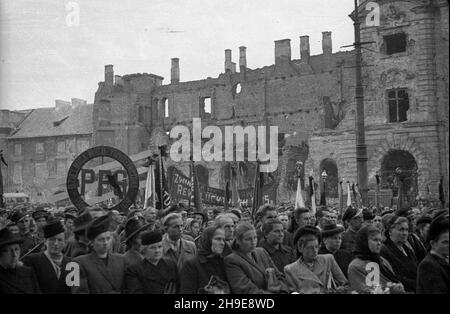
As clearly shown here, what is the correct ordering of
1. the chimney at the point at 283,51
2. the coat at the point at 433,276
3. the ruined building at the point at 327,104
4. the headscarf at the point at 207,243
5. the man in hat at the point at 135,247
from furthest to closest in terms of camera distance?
the chimney at the point at 283,51
the ruined building at the point at 327,104
the man in hat at the point at 135,247
the headscarf at the point at 207,243
the coat at the point at 433,276

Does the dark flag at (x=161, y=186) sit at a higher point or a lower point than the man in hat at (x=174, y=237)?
higher

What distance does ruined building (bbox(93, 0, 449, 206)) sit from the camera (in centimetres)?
3064

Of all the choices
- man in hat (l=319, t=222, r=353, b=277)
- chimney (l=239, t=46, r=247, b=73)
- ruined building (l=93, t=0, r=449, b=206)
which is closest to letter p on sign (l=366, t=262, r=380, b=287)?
man in hat (l=319, t=222, r=353, b=277)

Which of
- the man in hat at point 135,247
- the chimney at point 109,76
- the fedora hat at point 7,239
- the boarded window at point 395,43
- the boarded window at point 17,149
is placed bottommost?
the man in hat at point 135,247

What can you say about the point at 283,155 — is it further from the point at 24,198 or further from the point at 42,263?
the point at 42,263

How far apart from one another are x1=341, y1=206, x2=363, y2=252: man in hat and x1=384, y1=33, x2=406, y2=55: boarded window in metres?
24.6

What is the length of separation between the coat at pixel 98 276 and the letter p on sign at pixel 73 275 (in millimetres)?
38

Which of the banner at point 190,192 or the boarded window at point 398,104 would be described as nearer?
the banner at point 190,192

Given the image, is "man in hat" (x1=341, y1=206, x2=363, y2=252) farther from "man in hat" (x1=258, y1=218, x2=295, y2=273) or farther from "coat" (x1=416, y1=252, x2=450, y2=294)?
"coat" (x1=416, y1=252, x2=450, y2=294)

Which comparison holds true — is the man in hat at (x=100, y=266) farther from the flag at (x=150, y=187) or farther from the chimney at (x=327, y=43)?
the chimney at (x=327, y=43)

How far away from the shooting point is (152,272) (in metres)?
5.90

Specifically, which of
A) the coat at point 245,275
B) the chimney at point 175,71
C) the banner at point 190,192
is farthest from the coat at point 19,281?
the chimney at point 175,71

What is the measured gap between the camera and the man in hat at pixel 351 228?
8.57 metres
